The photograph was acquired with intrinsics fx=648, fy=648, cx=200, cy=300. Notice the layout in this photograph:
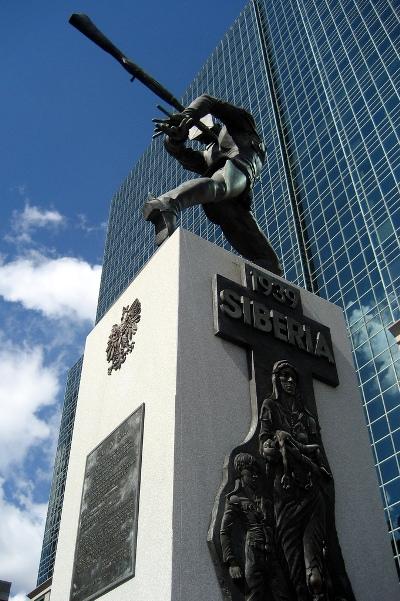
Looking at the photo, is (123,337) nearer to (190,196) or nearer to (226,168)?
(190,196)

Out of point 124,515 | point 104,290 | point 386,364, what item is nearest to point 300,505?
point 124,515

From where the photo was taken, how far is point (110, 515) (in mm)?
5562

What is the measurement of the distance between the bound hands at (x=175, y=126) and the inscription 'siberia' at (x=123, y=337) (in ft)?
7.74

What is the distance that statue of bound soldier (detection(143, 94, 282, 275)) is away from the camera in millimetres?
7855

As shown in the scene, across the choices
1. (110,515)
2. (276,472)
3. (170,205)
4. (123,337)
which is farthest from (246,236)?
(110,515)

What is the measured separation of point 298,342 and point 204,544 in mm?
2579

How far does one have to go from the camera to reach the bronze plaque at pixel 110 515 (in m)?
5.13

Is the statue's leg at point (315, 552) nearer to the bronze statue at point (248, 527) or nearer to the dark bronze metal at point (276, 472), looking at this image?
the dark bronze metal at point (276, 472)

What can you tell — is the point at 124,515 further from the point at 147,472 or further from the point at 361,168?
the point at 361,168

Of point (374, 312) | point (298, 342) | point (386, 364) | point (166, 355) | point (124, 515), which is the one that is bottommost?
point (124, 515)

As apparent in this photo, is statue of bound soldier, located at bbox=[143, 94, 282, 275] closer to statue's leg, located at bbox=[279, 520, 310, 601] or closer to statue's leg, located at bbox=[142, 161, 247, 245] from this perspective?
statue's leg, located at bbox=[142, 161, 247, 245]

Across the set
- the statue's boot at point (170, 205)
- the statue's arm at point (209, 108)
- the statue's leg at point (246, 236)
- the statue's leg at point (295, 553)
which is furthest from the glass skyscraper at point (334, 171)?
the statue's leg at point (295, 553)

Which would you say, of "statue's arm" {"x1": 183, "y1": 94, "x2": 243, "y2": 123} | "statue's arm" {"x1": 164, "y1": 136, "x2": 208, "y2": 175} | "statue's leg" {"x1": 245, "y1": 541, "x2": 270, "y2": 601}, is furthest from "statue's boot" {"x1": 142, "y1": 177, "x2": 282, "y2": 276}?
"statue's leg" {"x1": 245, "y1": 541, "x2": 270, "y2": 601}

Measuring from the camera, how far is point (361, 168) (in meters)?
45.2
